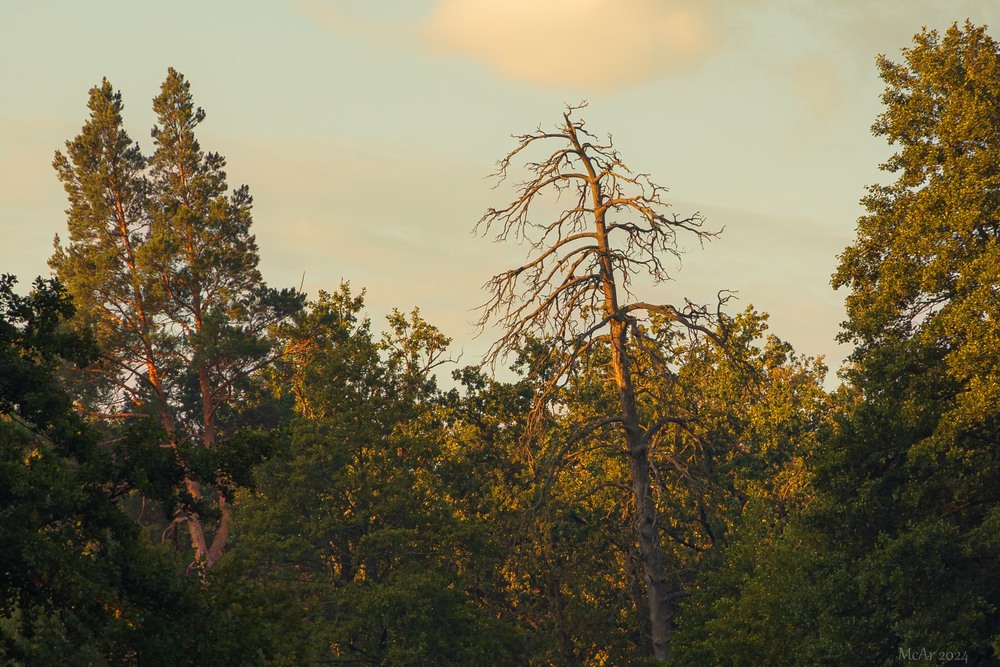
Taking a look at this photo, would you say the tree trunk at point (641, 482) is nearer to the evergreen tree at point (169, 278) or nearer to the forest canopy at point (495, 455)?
the forest canopy at point (495, 455)

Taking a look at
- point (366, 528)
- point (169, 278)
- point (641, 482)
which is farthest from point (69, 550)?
point (169, 278)

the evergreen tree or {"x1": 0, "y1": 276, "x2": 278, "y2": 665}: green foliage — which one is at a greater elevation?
the evergreen tree

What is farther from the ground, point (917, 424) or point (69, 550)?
point (917, 424)

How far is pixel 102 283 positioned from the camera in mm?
48375

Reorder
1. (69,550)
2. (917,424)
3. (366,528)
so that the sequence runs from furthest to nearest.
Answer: (366,528)
(917,424)
(69,550)

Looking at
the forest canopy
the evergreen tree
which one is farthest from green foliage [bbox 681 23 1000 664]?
the evergreen tree

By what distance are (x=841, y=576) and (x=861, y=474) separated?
241cm

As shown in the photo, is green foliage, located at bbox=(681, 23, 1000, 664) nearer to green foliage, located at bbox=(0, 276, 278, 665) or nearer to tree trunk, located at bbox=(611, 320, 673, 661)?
tree trunk, located at bbox=(611, 320, 673, 661)

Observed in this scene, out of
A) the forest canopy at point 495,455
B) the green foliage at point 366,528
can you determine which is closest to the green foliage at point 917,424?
the forest canopy at point 495,455

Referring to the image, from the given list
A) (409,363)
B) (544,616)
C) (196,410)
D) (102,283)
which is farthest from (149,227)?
(544,616)

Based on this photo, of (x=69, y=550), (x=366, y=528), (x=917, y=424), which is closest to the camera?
(x=69, y=550)

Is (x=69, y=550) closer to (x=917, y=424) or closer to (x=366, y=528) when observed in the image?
(x=917, y=424)

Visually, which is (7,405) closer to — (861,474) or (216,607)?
(216,607)

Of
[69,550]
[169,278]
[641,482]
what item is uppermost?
[169,278]
